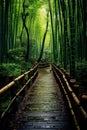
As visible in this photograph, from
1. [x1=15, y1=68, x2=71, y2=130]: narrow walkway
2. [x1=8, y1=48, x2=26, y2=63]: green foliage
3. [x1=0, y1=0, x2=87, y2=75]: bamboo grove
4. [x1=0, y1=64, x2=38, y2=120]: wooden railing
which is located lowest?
[x1=15, y1=68, x2=71, y2=130]: narrow walkway

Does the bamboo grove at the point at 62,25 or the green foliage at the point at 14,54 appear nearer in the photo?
the bamboo grove at the point at 62,25

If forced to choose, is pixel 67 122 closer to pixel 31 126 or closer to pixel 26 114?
pixel 31 126

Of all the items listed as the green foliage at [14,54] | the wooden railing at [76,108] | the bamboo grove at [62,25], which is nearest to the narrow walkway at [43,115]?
the wooden railing at [76,108]

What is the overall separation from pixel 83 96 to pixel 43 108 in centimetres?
279

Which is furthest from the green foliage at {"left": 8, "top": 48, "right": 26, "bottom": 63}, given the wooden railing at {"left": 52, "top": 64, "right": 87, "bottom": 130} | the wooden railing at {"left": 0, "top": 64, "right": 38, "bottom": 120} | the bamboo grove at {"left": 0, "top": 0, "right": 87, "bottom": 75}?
the wooden railing at {"left": 52, "top": 64, "right": 87, "bottom": 130}

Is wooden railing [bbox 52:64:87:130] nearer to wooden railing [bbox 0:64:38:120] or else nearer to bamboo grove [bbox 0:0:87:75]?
wooden railing [bbox 0:64:38:120]

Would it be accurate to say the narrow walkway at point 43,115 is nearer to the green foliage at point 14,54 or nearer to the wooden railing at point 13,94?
the wooden railing at point 13,94

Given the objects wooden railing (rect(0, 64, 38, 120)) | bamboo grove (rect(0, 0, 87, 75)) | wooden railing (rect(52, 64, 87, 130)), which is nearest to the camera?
wooden railing (rect(52, 64, 87, 130))

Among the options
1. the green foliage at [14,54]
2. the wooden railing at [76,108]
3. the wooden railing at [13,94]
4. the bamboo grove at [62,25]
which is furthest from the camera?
the green foliage at [14,54]

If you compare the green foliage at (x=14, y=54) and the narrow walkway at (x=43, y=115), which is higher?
the green foliage at (x=14, y=54)

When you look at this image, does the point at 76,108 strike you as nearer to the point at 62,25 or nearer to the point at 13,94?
the point at 13,94

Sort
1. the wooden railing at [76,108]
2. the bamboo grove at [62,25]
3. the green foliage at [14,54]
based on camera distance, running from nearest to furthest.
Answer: the wooden railing at [76,108]
the bamboo grove at [62,25]
the green foliage at [14,54]

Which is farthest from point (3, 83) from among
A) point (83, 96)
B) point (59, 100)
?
point (83, 96)

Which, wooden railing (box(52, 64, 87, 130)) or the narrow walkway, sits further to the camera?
the narrow walkway
